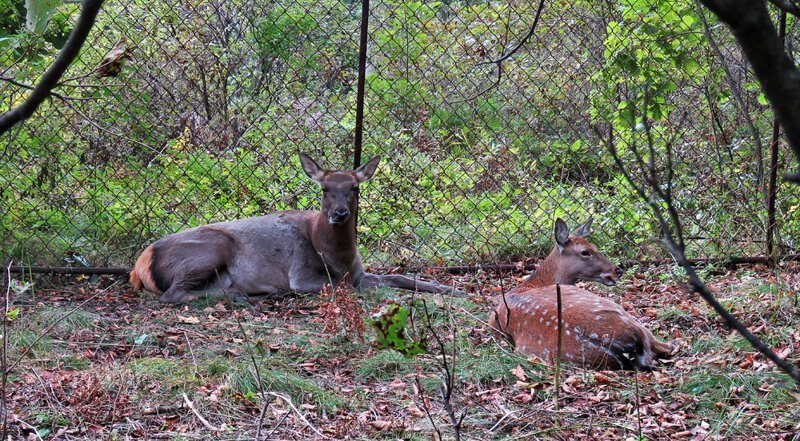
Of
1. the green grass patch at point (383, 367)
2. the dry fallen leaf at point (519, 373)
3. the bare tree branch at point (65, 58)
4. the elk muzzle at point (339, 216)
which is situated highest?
the bare tree branch at point (65, 58)

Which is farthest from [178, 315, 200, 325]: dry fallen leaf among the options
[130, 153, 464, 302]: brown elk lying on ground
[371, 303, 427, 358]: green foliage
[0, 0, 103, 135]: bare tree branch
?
[0, 0, 103, 135]: bare tree branch

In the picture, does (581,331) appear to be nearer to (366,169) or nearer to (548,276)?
(548,276)

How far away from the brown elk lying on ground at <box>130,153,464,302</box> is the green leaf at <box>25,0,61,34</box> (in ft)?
19.3

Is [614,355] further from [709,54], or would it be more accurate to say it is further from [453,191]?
[453,191]

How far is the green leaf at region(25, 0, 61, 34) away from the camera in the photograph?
1548 mm

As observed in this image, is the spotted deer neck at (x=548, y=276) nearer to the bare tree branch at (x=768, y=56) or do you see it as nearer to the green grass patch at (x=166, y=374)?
the green grass patch at (x=166, y=374)

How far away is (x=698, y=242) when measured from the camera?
8.62 meters

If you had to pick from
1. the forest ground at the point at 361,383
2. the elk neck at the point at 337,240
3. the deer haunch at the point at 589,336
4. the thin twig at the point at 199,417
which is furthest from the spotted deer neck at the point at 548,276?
the thin twig at the point at 199,417

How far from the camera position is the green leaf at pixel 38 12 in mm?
1548

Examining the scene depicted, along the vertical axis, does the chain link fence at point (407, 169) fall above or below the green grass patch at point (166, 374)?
above

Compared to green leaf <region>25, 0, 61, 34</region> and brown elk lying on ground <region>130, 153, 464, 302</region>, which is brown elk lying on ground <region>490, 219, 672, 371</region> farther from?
green leaf <region>25, 0, 61, 34</region>

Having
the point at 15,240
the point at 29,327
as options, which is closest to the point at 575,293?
the point at 29,327

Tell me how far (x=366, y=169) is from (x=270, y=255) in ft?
3.65

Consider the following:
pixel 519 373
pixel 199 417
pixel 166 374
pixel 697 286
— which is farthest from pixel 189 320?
pixel 697 286
